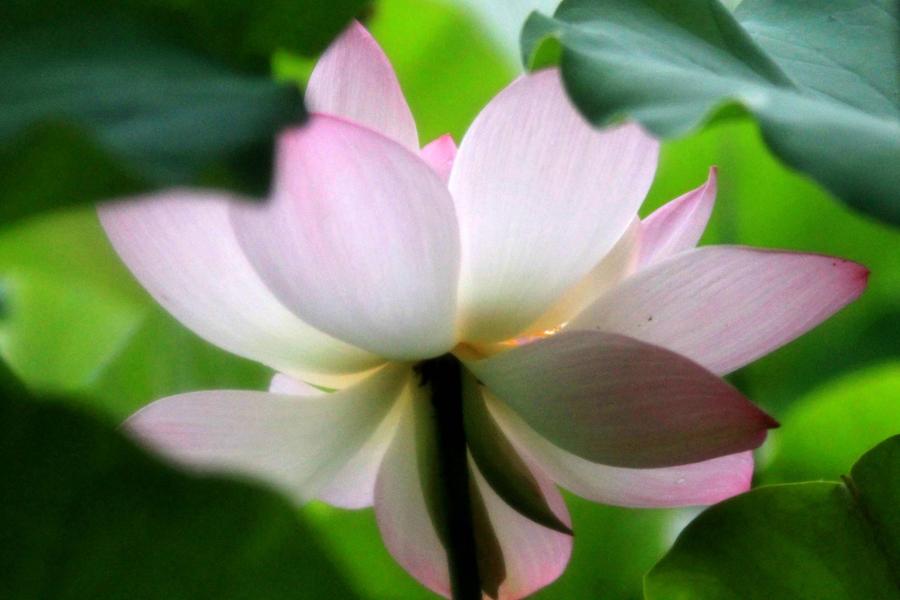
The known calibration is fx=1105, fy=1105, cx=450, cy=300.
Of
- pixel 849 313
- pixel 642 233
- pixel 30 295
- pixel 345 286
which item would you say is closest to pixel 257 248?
pixel 345 286

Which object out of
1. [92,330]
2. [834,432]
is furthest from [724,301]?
[92,330]

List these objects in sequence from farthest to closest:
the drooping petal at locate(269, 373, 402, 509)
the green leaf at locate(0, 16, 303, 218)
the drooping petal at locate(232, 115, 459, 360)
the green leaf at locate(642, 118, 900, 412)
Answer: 1. the green leaf at locate(642, 118, 900, 412)
2. the drooping petal at locate(269, 373, 402, 509)
3. the drooping petal at locate(232, 115, 459, 360)
4. the green leaf at locate(0, 16, 303, 218)

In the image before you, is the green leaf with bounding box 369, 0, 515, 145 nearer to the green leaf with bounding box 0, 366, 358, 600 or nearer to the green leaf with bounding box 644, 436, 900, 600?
the green leaf with bounding box 644, 436, 900, 600

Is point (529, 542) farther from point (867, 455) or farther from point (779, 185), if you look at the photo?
point (779, 185)

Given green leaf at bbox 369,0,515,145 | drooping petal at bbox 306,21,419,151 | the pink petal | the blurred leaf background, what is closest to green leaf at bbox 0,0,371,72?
the blurred leaf background

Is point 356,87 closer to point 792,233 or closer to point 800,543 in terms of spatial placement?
point 800,543

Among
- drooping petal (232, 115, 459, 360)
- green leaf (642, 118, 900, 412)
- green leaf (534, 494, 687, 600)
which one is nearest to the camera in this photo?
drooping petal (232, 115, 459, 360)

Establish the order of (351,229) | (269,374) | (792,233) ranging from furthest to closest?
(792,233)
(269,374)
(351,229)
